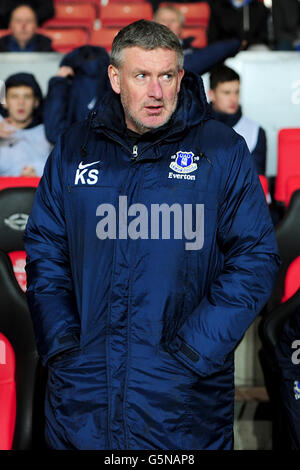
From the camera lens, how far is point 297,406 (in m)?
2.01

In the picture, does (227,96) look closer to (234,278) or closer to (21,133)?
(21,133)

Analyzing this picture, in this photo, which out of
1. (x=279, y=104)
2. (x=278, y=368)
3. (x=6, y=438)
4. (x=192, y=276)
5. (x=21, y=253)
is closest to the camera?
(x=192, y=276)

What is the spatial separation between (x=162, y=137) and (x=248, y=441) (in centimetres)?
133

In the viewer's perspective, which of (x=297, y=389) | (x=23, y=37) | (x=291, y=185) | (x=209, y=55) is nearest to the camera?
(x=297, y=389)

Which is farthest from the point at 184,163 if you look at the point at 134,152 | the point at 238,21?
the point at 238,21

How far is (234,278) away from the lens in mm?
1663

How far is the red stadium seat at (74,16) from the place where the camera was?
6332 mm

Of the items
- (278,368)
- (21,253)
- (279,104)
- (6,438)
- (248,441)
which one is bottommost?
(248,441)

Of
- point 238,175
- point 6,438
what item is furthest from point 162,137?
point 6,438

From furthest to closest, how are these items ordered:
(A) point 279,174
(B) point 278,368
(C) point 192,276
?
(A) point 279,174
(B) point 278,368
(C) point 192,276

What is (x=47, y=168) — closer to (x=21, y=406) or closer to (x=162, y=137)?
(x=162, y=137)

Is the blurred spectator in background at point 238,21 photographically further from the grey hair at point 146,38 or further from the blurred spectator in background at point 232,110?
the grey hair at point 146,38

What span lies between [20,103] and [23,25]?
155cm

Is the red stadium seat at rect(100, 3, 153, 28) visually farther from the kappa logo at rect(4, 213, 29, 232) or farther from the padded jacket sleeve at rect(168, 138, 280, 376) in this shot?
the padded jacket sleeve at rect(168, 138, 280, 376)
